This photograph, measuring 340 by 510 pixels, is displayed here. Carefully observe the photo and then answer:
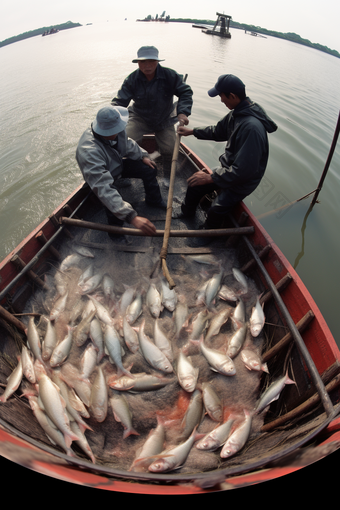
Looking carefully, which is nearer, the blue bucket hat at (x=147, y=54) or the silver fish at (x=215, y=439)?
the silver fish at (x=215, y=439)

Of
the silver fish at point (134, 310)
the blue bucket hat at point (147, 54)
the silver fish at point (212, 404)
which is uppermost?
the blue bucket hat at point (147, 54)

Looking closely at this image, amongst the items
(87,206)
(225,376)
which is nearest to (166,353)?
(225,376)

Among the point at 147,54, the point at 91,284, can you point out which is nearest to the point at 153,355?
the point at 91,284

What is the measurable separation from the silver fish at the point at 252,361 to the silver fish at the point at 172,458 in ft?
3.27

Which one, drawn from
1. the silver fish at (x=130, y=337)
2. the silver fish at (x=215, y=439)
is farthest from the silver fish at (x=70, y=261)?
the silver fish at (x=215, y=439)

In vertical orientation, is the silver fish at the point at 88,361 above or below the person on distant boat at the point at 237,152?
below

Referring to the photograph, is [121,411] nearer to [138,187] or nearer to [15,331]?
[15,331]

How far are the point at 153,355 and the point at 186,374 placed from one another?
16.8 inches

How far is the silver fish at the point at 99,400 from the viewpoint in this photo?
2.45 metres

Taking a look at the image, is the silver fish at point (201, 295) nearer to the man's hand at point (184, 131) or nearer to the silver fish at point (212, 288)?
the silver fish at point (212, 288)

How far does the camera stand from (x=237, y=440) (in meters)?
2.26

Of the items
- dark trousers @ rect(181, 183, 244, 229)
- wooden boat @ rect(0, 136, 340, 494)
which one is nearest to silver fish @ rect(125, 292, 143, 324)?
wooden boat @ rect(0, 136, 340, 494)

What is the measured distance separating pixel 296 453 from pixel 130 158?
179 inches

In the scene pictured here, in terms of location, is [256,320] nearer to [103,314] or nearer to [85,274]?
[103,314]
